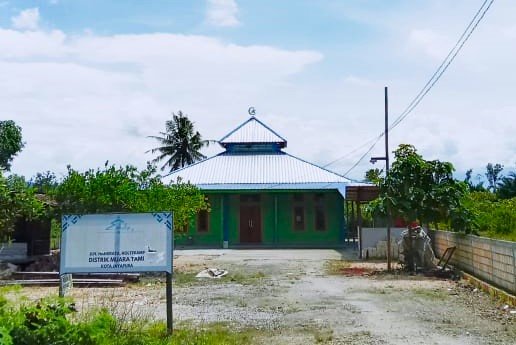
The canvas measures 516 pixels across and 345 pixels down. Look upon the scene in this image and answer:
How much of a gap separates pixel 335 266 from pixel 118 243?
1259 centimetres

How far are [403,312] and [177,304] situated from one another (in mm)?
4186

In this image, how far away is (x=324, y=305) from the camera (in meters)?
11.6

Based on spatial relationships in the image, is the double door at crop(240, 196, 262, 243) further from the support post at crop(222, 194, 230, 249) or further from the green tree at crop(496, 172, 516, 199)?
the green tree at crop(496, 172, 516, 199)

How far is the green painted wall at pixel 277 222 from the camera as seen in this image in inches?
1284

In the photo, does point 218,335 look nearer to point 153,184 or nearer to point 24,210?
point 24,210

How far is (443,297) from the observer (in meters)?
12.7

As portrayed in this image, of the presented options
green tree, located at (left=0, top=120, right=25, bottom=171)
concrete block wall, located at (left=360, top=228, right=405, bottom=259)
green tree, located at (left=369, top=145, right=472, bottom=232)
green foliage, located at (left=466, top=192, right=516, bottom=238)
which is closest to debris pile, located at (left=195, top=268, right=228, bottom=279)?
green tree, located at (left=369, top=145, right=472, bottom=232)

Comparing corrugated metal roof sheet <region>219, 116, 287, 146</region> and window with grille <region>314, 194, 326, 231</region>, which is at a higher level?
corrugated metal roof sheet <region>219, 116, 287, 146</region>

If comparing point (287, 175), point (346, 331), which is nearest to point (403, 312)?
point (346, 331)

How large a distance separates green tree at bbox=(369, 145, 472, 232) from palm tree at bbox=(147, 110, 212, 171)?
33.9 m

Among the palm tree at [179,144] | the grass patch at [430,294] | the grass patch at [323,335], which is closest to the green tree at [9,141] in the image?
the palm tree at [179,144]

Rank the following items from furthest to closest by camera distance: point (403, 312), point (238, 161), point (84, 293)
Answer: point (238, 161), point (84, 293), point (403, 312)

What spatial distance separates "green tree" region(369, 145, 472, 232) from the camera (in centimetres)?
1745

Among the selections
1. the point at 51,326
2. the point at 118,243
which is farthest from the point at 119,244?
the point at 51,326
